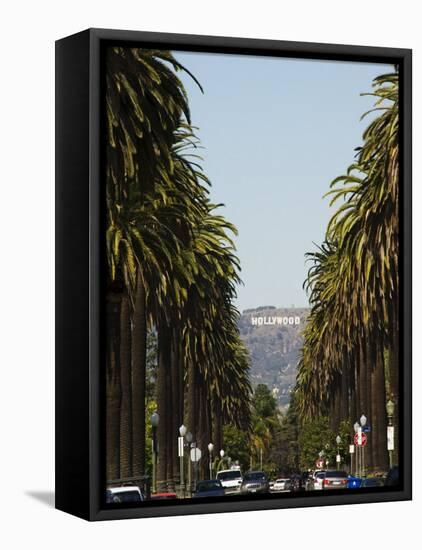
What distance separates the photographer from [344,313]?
2109 centimetres

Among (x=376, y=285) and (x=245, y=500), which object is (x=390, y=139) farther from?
(x=245, y=500)

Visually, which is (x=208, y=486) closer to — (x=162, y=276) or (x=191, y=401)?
(x=191, y=401)

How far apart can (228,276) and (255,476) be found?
2349 mm

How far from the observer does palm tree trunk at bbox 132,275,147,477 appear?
1958cm

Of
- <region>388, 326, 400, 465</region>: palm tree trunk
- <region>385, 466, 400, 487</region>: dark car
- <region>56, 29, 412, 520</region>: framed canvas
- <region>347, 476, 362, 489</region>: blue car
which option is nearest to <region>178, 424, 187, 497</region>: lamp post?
<region>56, 29, 412, 520</region>: framed canvas

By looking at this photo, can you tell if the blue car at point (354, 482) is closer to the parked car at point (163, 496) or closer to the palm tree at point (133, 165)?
the parked car at point (163, 496)

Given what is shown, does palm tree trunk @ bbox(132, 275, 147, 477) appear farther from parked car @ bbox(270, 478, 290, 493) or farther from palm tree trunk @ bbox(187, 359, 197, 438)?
parked car @ bbox(270, 478, 290, 493)

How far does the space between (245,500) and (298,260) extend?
2881mm

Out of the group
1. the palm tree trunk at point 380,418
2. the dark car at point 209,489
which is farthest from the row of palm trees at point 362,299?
the dark car at point 209,489

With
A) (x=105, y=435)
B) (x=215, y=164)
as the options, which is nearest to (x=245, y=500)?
(x=105, y=435)

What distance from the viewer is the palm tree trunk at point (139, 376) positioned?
64.2 ft

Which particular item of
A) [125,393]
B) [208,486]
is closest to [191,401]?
[125,393]

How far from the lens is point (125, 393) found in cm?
1953

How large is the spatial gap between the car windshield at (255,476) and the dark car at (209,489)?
0.39 m
